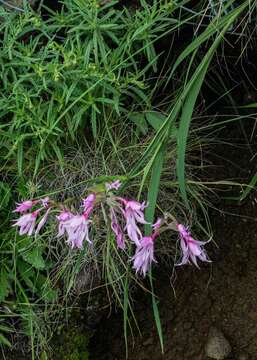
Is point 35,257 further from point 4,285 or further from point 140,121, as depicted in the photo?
point 140,121

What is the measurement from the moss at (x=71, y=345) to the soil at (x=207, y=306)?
7cm

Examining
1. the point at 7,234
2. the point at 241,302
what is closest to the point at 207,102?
the point at 241,302

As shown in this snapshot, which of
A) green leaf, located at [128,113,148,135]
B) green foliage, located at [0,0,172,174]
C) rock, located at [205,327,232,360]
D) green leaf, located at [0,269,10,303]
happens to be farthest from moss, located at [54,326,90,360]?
green leaf, located at [128,113,148,135]

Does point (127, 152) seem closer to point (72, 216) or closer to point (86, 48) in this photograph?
point (86, 48)

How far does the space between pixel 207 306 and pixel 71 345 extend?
45cm

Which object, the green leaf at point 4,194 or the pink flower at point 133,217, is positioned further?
the green leaf at point 4,194

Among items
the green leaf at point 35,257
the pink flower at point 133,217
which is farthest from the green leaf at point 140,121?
the pink flower at point 133,217

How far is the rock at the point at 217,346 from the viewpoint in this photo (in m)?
1.99

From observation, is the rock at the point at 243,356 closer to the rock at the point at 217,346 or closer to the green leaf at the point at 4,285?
the rock at the point at 217,346

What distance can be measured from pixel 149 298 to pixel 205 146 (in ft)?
1.75

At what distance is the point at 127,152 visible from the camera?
2.00 m

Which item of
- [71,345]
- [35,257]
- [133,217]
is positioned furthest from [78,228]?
[71,345]

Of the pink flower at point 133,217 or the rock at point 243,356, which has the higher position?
the pink flower at point 133,217

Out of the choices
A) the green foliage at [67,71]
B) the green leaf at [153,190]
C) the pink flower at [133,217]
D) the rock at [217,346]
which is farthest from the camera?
the rock at [217,346]
